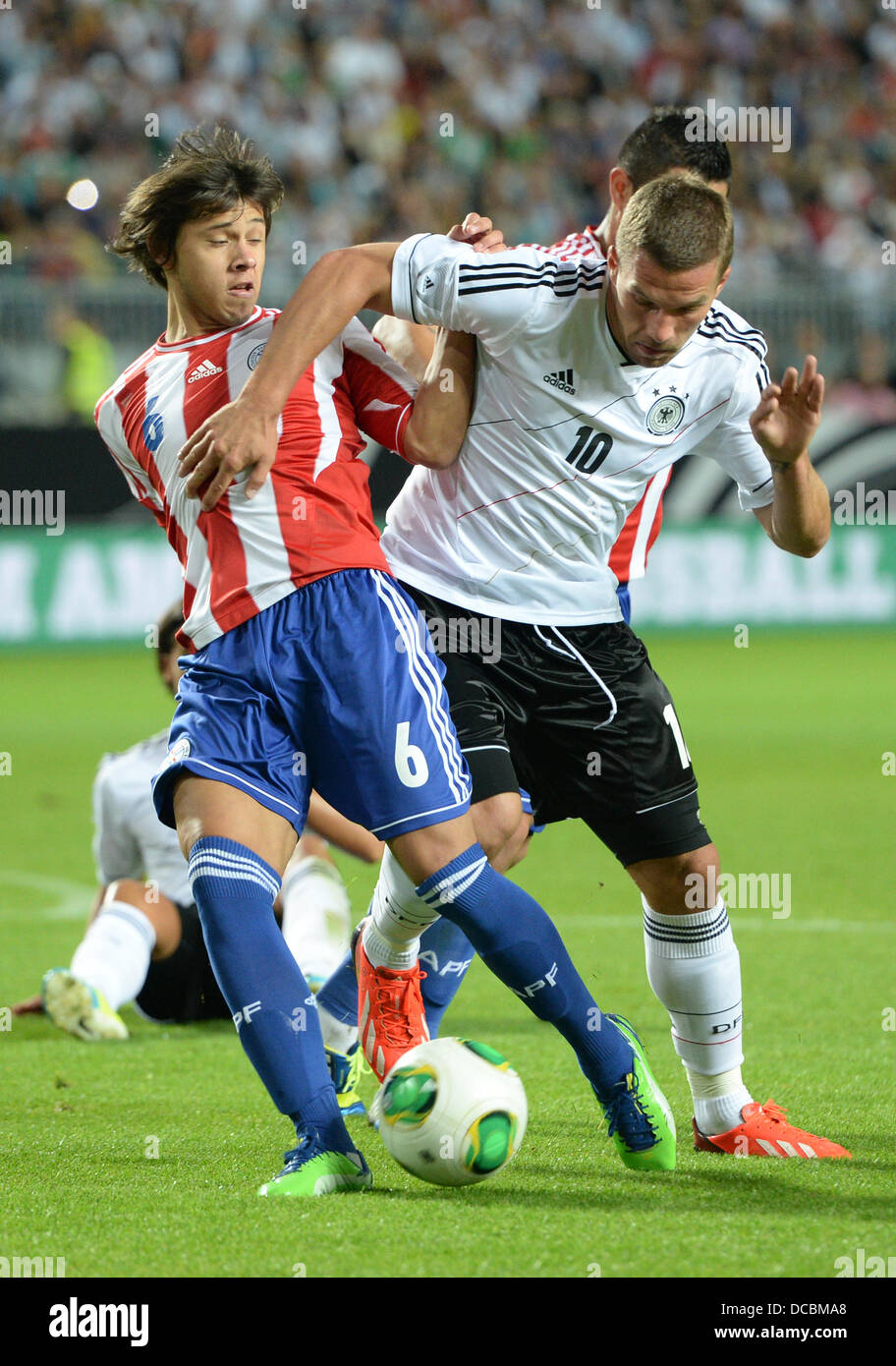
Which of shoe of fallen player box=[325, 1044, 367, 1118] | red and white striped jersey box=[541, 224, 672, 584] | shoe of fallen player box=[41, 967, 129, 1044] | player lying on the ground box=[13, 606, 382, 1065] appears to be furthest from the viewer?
player lying on the ground box=[13, 606, 382, 1065]

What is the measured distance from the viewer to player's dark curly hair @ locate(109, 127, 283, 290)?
12.1 ft

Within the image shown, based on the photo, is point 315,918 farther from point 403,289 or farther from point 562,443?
point 403,289

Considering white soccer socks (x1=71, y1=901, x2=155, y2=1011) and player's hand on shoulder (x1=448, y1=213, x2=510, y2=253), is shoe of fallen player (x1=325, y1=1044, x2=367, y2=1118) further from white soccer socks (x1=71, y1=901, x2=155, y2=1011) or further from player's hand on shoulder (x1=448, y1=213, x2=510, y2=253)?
player's hand on shoulder (x1=448, y1=213, x2=510, y2=253)

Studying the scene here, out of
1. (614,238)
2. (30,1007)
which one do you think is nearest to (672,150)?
(614,238)

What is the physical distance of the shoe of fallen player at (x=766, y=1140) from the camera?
150 inches

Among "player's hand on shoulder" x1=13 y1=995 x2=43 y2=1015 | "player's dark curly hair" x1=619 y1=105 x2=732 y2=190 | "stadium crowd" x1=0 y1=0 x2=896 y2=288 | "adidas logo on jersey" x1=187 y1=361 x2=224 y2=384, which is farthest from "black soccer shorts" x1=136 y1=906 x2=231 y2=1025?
"stadium crowd" x1=0 y1=0 x2=896 y2=288

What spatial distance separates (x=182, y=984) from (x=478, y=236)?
8.73ft

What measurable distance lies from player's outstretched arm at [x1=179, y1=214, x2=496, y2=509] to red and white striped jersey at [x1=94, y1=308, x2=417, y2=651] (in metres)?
0.10

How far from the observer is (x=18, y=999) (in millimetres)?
5797

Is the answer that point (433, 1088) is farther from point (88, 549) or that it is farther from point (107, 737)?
point (88, 549)

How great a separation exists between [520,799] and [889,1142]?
43.7 inches

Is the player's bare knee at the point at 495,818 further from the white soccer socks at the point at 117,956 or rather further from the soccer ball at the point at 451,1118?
the white soccer socks at the point at 117,956

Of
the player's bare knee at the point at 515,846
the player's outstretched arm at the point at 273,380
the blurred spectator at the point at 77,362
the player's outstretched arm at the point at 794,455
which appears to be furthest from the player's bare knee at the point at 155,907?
the blurred spectator at the point at 77,362
